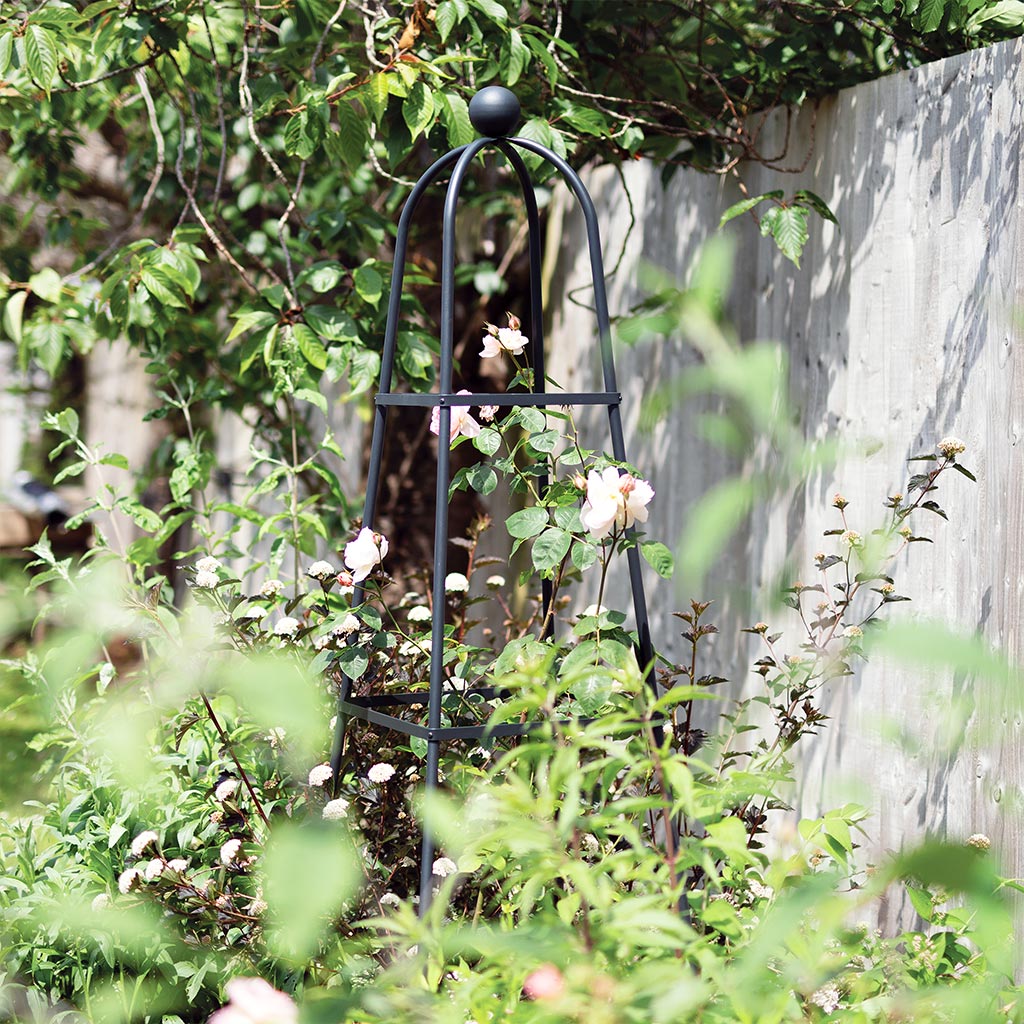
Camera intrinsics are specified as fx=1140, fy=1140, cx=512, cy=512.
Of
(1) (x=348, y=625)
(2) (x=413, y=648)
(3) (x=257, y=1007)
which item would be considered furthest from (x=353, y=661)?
(3) (x=257, y=1007)

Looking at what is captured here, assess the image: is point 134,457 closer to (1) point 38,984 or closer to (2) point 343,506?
(2) point 343,506

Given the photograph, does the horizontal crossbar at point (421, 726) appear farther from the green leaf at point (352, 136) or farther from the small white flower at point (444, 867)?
the green leaf at point (352, 136)

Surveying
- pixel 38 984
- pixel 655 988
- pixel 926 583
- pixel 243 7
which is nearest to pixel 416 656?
pixel 38 984

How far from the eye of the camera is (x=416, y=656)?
169 cm

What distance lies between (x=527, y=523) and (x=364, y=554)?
0.67 ft

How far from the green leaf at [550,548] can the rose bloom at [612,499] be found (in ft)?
0.26

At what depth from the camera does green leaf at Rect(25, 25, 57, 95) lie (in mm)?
1887

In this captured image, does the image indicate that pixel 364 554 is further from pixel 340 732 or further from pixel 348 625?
pixel 340 732

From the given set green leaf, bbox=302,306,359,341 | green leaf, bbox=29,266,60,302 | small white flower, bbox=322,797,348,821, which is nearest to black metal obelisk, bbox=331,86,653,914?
small white flower, bbox=322,797,348,821

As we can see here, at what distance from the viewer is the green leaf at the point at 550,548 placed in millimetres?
1381

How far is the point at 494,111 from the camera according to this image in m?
1.46

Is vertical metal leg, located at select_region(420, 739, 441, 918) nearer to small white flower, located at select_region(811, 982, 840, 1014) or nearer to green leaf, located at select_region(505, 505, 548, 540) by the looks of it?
green leaf, located at select_region(505, 505, 548, 540)

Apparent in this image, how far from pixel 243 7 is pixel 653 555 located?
1466 millimetres

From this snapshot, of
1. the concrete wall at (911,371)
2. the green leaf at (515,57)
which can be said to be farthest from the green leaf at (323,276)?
the concrete wall at (911,371)
